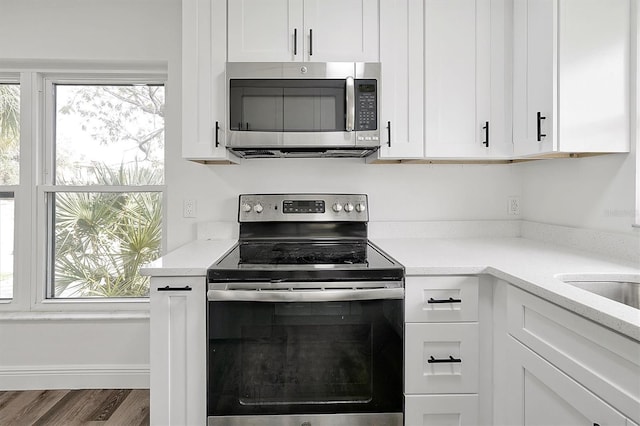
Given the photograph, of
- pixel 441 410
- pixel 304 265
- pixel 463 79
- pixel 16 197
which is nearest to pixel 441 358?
pixel 441 410

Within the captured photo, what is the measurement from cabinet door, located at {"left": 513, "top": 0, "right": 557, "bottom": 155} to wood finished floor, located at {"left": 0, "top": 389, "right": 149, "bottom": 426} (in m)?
2.24

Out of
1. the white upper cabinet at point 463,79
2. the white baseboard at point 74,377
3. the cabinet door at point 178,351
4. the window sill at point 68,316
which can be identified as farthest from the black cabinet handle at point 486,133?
the white baseboard at point 74,377

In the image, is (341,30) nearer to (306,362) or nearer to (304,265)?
(304,265)

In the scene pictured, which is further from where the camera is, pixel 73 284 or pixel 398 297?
pixel 73 284

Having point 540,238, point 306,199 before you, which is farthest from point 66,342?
point 540,238

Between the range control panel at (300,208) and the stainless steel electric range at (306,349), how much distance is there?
0.73 metres

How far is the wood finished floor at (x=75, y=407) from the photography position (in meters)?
2.06

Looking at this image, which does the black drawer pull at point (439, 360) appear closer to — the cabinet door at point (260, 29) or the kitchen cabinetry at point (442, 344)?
the kitchen cabinetry at point (442, 344)

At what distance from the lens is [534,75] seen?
182 centimetres

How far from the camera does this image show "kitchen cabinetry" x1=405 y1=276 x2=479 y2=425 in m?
1.58

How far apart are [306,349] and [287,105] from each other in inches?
43.2

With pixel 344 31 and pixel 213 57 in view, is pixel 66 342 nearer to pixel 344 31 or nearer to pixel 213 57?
pixel 213 57

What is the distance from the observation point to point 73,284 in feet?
8.28

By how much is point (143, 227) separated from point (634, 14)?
2.61 meters
